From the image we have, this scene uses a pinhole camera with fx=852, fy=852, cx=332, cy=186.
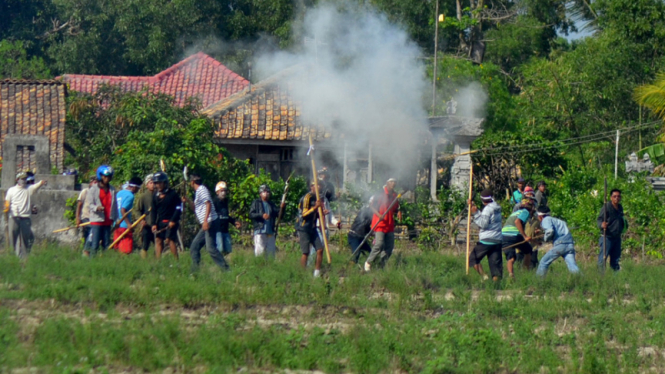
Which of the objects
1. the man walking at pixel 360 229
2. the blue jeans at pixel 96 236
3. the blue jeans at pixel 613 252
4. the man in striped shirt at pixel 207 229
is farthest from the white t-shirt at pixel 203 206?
the blue jeans at pixel 613 252

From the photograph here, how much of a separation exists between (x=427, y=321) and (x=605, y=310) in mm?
2351

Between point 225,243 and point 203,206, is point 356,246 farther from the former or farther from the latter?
point 203,206

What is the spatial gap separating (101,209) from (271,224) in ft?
9.23

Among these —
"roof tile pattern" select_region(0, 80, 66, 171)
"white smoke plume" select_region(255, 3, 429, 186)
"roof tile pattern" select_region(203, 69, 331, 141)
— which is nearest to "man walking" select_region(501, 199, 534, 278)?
"white smoke plume" select_region(255, 3, 429, 186)

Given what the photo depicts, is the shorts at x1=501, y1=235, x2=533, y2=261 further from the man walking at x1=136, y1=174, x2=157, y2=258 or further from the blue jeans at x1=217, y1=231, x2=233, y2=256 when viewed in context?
the man walking at x1=136, y1=174, x2=157, y2=258

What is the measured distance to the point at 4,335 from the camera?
26.3 feet

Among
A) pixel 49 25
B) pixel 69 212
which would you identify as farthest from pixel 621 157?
pixel 49 25

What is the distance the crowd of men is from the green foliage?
1839cm

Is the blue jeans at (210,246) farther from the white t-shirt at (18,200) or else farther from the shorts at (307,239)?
the white t-shirt at (18,200)

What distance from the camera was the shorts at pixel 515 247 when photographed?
43.1 feet

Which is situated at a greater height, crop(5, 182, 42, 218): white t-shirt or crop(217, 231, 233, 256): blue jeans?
crop(5, 182, 42, 218): white t-shirt

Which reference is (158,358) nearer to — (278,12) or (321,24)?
(321,24)

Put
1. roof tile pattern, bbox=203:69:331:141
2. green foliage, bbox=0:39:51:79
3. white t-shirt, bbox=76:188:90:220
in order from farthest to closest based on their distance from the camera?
green foliage, bbox=0:39:51:79
roof tile pattern, bbox=203:69:331:141
white t-shirt, bbox=76:188:90:220

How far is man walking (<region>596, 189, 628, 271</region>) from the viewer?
13.4 m
